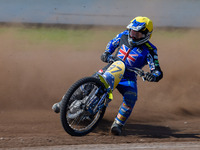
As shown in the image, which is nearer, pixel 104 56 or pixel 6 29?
pixel 104 56

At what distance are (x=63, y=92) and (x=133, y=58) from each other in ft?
8.85

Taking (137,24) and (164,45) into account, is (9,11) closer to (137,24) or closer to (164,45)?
(164,45)

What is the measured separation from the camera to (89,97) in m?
5.90

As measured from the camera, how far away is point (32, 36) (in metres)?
13.6

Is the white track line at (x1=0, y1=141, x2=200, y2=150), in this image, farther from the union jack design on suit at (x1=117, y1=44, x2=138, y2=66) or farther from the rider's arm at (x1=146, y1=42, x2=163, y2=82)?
the union jack design on suit at (x1=117, y1=44, x2=138, y2=66)

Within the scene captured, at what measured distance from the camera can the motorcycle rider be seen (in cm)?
635

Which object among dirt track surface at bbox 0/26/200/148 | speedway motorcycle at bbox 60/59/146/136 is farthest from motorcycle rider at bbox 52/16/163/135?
dirt track surface at bbox 0/26/200/148

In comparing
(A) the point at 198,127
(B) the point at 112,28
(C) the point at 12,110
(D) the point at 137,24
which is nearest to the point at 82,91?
(D) the point at 137,24

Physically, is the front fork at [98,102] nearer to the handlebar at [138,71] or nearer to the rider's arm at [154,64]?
the handlebar at [138,71]

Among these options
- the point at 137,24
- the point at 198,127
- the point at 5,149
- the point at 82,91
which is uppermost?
the point at 137,24

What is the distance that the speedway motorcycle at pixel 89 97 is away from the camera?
566 cm

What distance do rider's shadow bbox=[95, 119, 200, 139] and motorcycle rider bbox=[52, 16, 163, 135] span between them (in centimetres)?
33

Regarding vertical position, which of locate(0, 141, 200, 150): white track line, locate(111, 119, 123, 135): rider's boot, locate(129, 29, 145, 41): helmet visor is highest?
locate(129, 29, 145, 41): helmet visor

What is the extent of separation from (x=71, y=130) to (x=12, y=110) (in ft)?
6.60
